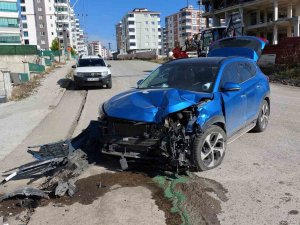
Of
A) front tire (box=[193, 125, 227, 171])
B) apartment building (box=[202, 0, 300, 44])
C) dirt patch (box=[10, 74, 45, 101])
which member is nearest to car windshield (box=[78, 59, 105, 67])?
dirt patch (box=[10, 74, 45, 101])

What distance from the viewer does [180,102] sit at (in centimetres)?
504

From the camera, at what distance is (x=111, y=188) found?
16.1 feet

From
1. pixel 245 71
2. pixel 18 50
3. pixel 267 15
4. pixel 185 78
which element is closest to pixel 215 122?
pixel 185 78

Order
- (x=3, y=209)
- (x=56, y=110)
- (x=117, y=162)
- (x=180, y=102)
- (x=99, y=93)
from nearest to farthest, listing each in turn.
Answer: (x=3, y=209) < (x=180, y=102) < (x=117, y=162) < (x=56, y=110) < (x=99, y=93)

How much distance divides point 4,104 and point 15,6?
69.1 meters

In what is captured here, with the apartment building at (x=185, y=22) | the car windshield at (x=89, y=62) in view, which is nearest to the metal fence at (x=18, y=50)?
the car windshield at (x=89, y=62)

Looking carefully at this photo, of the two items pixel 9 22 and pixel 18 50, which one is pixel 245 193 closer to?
pixel 18 50

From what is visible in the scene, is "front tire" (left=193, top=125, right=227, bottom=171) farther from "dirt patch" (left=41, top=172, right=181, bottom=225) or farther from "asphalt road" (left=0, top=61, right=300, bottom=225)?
"dirt patch" (left=41, top=172, right=181, bottom=225)

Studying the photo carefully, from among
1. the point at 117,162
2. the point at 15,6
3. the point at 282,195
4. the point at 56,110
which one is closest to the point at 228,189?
the point at 282,195

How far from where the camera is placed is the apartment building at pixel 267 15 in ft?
185

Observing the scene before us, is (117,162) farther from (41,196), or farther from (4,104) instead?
(4,104)

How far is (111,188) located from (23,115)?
724cm

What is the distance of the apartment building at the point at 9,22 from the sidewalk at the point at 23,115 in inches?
2470

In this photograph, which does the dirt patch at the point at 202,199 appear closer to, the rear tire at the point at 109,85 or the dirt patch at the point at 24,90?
the dirt patch at the point at 24,90
